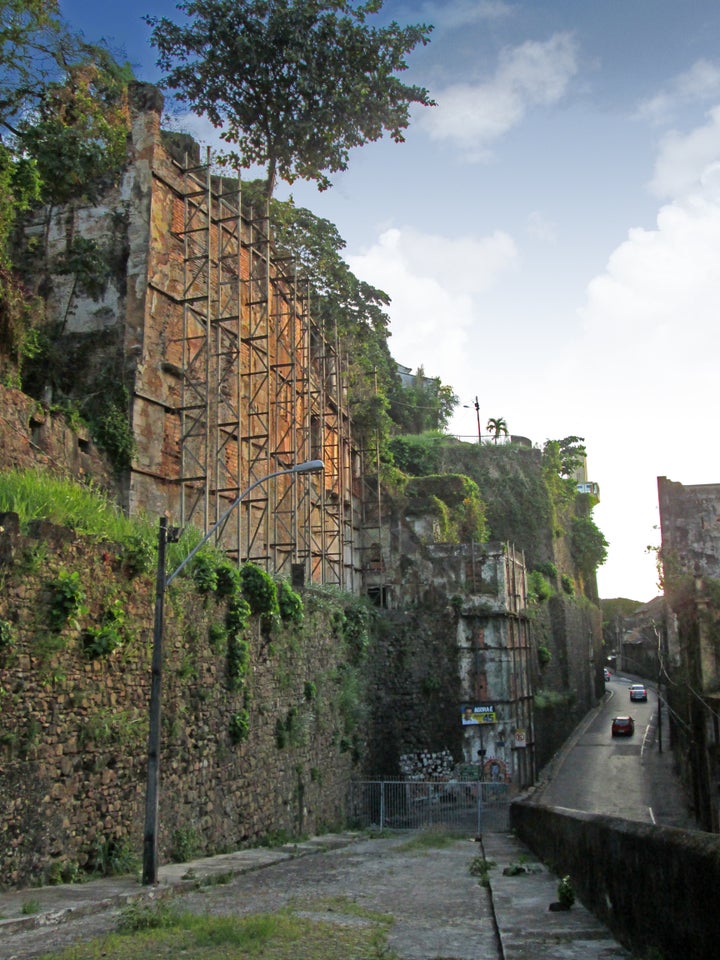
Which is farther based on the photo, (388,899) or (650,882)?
(388,899)

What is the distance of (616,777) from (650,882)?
92.8 ft

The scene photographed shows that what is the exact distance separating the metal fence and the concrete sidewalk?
6.59 m

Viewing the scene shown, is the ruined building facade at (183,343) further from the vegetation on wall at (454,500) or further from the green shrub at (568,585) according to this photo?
the green shrub at (568,585)

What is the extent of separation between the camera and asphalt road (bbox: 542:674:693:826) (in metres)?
27.5

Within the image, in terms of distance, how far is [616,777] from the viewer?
1314 inches

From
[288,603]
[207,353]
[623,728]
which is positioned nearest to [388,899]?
[288,603]

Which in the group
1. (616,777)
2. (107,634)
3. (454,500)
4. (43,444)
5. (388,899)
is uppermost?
(454,500)

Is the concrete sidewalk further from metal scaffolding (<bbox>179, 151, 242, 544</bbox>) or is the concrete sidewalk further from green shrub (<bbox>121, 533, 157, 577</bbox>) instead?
metal scaffolding (<bbox>179, 151, 242, 544</bbox>)

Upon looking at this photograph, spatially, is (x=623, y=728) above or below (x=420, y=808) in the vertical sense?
above

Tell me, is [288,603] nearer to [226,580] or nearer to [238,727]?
[226,580]

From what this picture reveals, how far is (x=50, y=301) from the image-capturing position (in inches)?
987

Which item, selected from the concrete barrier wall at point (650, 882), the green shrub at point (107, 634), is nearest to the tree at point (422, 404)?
the green shrub at point (107, 634)

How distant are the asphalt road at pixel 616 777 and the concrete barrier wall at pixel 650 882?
1233 centimetres

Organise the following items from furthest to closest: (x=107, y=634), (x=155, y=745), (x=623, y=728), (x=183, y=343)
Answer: (x=623, y=728) < (x=183, y=343) < (x=107, y=634) < (x=155, y=745)
